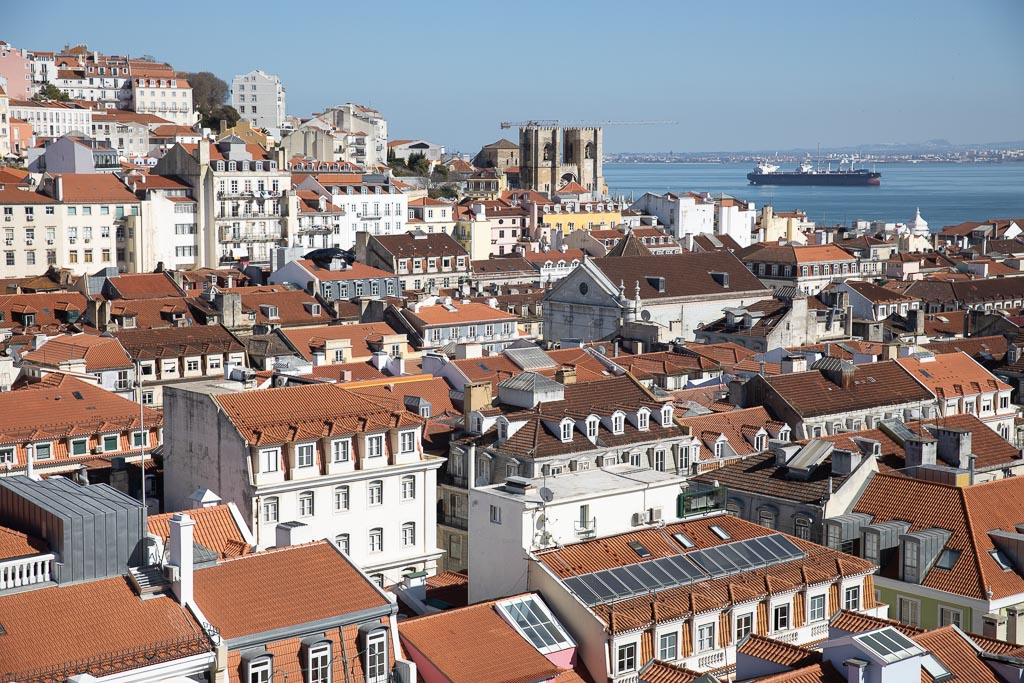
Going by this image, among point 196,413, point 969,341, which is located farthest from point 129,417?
point 969,341

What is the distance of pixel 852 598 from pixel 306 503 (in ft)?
35.7

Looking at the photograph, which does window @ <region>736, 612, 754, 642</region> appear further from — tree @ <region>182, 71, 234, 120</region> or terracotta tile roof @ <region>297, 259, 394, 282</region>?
tree @ <region>182, 71, 234, 120</region>

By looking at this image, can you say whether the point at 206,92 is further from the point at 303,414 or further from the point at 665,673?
the point at 665,673

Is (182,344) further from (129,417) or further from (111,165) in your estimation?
(111,165)

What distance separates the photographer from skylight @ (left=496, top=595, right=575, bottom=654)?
72.7ft

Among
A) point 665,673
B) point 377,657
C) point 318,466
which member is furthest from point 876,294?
point 377,657

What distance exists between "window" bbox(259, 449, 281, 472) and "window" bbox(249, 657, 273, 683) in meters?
10.8

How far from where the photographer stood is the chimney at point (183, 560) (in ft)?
62.5

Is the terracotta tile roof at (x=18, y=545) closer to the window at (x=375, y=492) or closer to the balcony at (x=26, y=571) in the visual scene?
the balcony at (x=26, y=571)

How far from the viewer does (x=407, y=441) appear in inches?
1253

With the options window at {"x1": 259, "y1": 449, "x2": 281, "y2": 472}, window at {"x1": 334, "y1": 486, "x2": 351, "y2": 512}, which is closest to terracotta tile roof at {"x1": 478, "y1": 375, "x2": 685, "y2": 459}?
window at {"x1": 334, "y1": 486, "x2": 351, "y2": 512}

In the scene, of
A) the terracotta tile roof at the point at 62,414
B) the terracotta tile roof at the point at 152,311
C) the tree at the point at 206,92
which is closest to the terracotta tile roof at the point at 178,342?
the terracotta tile roof at the point at 152,311

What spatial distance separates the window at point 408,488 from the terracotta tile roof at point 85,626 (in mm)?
12699

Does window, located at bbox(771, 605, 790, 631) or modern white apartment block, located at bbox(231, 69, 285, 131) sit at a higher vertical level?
modern white apartment block, located at bbox(231, 69, 285, 131)
